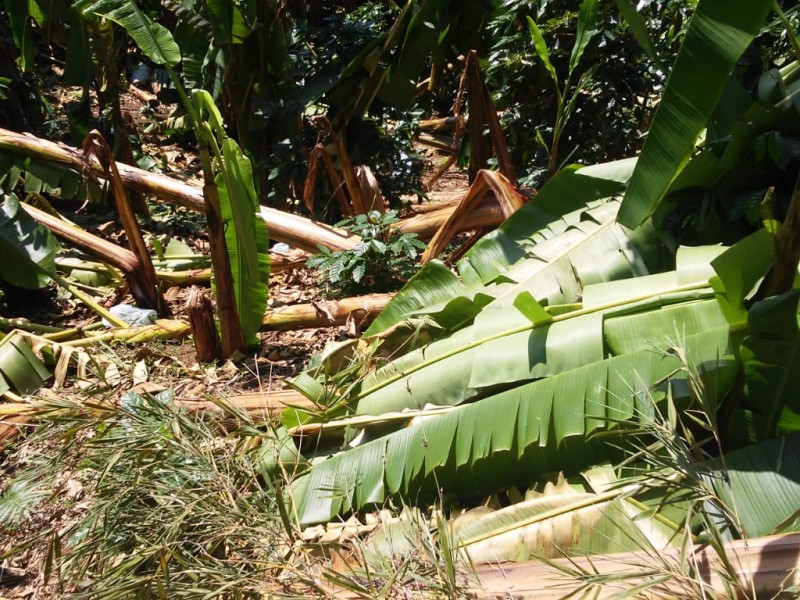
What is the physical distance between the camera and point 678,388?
2518mm

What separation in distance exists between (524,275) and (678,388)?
3.93 ft

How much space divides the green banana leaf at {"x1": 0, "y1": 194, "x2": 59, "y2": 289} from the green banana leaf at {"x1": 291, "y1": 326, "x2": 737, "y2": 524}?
3455 millimetres

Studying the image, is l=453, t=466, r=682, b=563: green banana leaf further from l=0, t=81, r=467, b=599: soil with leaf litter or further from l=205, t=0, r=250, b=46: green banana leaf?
l=205, t=0, r=250, b=46: green banana leaf

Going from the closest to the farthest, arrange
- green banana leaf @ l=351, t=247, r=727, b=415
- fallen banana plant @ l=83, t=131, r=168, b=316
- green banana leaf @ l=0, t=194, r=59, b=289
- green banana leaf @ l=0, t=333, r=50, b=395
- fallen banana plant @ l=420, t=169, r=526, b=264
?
green banana leaf @ l=351, t=247, r=727, b=415
green banana leaf @ l=0, t=333, r=50, b=395
fallen banana plant @ l=420, t=169, r=526, b=264
green banana leaf @ l=0, t=194, r=59, b=289
fallen banana plant @ l=83, t=131, r=168, b=316

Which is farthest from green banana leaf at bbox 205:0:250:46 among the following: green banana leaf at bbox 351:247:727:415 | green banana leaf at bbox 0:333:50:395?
green banana leaf at bbox 351:247:727:415

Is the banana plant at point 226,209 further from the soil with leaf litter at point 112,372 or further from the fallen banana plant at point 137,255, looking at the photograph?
the fallen banana plant at point 137,255

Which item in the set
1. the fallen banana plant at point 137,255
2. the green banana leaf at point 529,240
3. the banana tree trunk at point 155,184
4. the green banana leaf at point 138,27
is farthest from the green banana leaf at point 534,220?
the fallen banana plant at point 137,255

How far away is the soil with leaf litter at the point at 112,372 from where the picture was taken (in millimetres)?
2713

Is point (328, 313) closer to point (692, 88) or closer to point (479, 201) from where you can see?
point (479, 201)

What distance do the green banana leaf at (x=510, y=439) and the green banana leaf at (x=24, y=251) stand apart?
11.3 feet

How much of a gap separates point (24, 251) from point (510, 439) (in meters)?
4.32

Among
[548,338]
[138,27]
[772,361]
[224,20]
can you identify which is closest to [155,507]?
[548,338]

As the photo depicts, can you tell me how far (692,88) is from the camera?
2.43 metres

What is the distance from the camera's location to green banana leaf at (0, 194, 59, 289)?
5500mm
